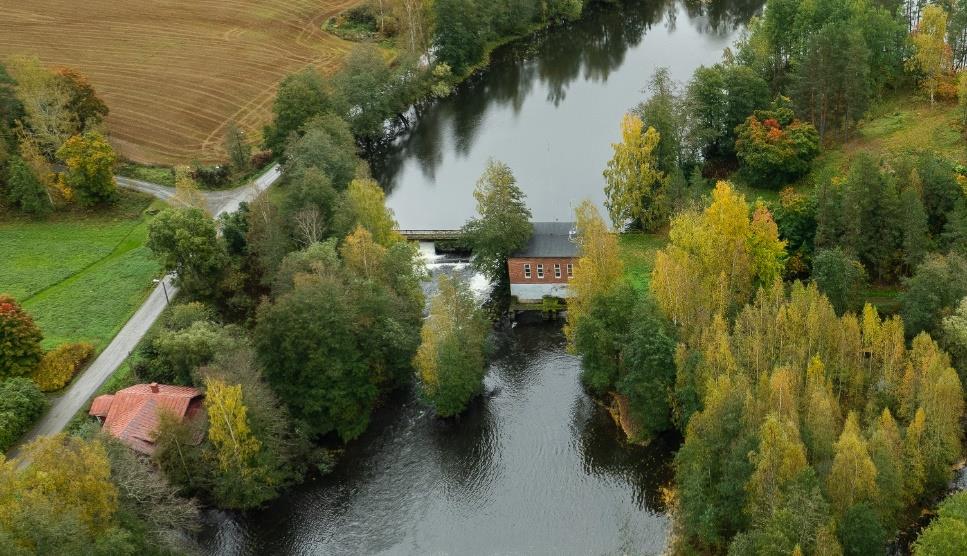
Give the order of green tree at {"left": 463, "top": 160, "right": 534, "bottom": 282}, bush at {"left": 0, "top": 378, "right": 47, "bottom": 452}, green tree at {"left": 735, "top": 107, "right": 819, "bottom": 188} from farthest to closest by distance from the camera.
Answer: green tree at {"left": 735, "top": 107, "right": 819, "bottom": 188}
green tree at {"left": 463, "top": 160, "right": 534, "bottom": 282}
bush at {"left": 0, "top": 378, "right": 47, "bottom": 452}

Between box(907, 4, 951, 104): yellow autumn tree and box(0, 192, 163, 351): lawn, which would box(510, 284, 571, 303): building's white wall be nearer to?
box(0, 192, 163, 351): lawn

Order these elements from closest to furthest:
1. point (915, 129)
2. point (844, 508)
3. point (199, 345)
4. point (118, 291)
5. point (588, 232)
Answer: point (844, 508), point (199, 345), point (588, 232), point (118, 291), point (915, 129)

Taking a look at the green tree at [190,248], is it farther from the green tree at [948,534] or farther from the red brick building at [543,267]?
the green tree at [948,534]

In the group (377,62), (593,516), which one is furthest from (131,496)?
(377,62)

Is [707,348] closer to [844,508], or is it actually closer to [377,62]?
[844,508]

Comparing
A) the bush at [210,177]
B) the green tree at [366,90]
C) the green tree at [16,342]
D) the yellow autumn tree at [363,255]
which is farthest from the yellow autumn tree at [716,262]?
the bush at [210,177]

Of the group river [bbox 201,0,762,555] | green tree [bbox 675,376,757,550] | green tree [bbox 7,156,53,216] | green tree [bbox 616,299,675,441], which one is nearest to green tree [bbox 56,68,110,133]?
green tree [bbox 7,156,53,216]

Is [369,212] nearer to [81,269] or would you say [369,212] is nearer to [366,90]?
[81,269]
